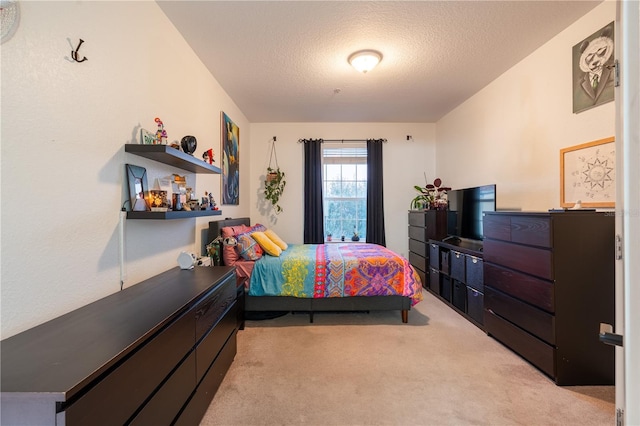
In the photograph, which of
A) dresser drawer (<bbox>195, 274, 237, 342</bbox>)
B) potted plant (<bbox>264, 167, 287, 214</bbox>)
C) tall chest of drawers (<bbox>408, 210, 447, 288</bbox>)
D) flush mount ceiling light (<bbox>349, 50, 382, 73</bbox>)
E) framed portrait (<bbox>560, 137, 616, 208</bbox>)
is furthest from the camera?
potted plant (<bbox>264, 167, 287, 214</bbox>)

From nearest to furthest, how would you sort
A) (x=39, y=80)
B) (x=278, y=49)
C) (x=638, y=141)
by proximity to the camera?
(x=638, y=141) < (x=39, y=80) < (x=278, y=49)

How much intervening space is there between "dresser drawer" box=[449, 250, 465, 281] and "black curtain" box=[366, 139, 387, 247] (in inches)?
58.9

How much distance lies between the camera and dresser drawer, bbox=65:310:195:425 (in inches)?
29.4

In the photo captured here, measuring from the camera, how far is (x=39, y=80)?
1.15 meters

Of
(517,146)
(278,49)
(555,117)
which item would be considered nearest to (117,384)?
(278,49)

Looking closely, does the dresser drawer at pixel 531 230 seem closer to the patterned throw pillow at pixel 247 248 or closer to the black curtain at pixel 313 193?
the patterned throw pillow at pixel 247 248

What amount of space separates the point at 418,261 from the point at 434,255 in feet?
2.01

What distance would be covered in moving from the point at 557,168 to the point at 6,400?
3613mm

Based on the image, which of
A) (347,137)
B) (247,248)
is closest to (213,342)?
(247,248)

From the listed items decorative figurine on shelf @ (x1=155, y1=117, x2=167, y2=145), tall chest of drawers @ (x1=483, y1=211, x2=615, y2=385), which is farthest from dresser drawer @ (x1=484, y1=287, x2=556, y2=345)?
decorative figurine on shelf @ (x1=155, y1=117, x2=167, y2=145)

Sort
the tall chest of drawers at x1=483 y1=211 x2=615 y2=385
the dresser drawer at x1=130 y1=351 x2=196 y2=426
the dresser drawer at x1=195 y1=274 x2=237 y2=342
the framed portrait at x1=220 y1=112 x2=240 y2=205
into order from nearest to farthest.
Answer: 1. the dresser drawer at x1=130 y1=351 x2=196 y2=426
2. the dresser drawer at x1=195 y1=274 x2=237 y2=342
3. the tall chest of drawers at x1=483 y1=211 x2=615 y2=385
4. the framed portrait at x1=220 y1=112 x2=240 y2=205

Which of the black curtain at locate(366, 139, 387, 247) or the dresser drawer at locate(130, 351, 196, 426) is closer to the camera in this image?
the dresser drawer at locate(130, 351, 196, 426)

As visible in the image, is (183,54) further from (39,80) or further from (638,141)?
(638,141)

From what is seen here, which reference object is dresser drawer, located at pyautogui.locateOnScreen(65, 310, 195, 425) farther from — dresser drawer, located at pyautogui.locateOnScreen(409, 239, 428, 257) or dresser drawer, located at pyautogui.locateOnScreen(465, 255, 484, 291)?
dresser drawer, located at pyautogui.locateOnScreen(409, 239, 428, 257)
